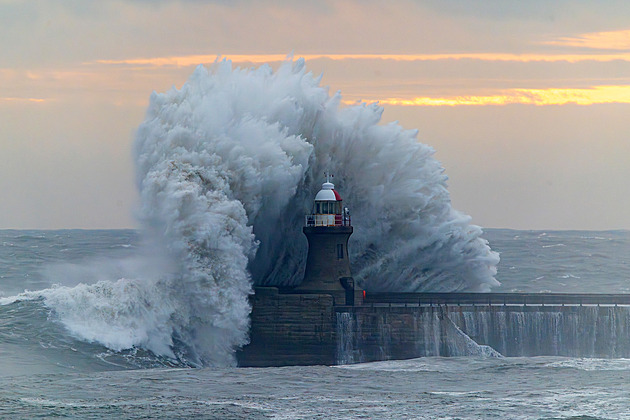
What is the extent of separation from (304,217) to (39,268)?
84.8 ft

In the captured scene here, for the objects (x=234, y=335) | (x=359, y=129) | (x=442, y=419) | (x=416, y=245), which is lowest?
(x=442, y=419)

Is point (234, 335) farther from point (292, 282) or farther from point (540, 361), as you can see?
point (540, 361)

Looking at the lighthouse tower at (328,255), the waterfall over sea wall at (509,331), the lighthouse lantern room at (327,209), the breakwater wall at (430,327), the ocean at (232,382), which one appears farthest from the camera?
the lighthouse lantern room at (327,209)

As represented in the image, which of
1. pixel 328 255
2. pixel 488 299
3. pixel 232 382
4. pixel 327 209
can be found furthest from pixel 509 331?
pixel 232 382

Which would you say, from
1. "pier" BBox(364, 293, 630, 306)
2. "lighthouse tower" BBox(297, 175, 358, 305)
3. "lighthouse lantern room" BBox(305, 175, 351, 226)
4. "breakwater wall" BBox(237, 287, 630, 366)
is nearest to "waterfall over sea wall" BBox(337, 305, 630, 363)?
"breakwater wall" BBox(237, 287, 630, 366)

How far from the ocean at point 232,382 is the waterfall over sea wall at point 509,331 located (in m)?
0.59

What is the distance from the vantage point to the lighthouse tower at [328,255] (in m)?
36.2

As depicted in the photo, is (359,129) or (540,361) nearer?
(540,361)

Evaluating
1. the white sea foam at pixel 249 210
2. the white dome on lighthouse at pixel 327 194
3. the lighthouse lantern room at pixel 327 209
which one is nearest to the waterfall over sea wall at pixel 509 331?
the lighthouse lantern room at pixel 327 209

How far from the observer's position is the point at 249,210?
1468 inches

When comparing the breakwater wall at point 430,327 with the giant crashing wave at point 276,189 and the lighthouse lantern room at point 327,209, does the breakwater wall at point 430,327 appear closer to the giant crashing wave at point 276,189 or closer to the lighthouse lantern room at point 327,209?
the giant crashing wave at point 276,189

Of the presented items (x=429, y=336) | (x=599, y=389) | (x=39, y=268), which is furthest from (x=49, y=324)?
(x=39, y=268)

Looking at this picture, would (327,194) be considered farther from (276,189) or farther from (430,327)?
(430,327)

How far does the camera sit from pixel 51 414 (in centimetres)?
2530
